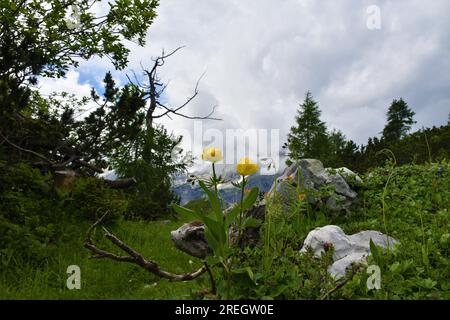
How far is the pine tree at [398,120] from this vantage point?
45.9 metres

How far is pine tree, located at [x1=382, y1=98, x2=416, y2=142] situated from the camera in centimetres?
4591

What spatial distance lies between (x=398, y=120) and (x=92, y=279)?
46824 millimetres

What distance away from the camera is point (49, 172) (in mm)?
7777

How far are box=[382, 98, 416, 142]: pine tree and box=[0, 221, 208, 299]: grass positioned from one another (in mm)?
43908

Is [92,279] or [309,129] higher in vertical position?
[309,129]

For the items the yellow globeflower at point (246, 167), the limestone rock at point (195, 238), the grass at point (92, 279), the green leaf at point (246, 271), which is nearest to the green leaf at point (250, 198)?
the yellow globeflower at point (246, 167)

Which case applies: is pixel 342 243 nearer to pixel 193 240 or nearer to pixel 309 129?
pixel 193 240

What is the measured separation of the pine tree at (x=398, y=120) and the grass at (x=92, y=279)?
43908 millimetres

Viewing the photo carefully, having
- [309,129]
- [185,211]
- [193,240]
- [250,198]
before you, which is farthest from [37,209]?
[309,129]

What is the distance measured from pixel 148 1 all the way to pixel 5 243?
7.15 m

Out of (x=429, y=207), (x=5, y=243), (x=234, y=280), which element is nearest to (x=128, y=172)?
(x=5, y=243)

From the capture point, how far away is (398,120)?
4628cm

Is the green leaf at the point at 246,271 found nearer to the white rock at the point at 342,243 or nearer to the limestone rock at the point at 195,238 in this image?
the white rock at the point at 342,243

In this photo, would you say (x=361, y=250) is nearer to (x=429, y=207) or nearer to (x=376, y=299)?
(x=376, y=299)
